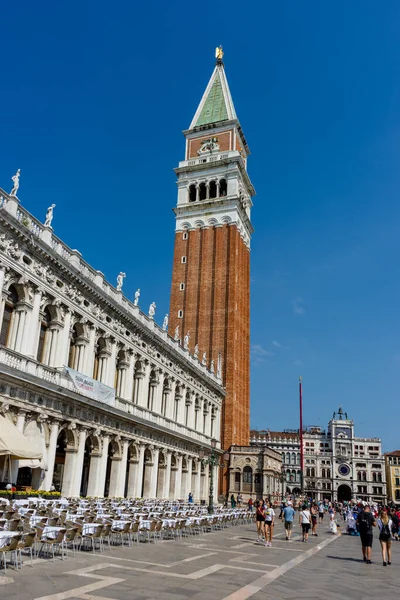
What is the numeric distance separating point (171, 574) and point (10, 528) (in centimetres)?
358

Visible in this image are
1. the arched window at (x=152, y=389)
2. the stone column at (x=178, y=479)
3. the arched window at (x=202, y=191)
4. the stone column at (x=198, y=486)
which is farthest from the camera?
the arched window at (x=202, y=191)

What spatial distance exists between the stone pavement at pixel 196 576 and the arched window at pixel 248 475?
4072cm

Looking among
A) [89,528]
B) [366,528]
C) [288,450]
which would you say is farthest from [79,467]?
[288,450]

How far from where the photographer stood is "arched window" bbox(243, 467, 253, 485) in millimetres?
56719

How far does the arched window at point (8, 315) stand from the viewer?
2452cm

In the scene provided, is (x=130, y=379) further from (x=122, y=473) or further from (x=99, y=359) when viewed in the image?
(x=122, y=473)

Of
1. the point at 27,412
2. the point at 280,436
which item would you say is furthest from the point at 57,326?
the point at 280,436

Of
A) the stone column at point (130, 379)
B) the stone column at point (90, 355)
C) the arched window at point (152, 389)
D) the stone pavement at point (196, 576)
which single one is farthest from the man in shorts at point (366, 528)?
the arched window at point (152, 389)

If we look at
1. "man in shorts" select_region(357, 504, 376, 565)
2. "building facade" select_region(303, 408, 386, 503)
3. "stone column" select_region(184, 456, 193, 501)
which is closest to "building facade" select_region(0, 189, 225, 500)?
"stone column" select_region(184, 456, 193, 501)

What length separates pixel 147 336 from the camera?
38.4 meters

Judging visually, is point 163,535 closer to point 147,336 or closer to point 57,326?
point 57,326

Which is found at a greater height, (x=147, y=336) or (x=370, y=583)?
(x=147, y=336)

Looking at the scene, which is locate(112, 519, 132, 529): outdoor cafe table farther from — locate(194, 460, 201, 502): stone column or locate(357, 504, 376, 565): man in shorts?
locate(194, 460, 201, 502): stone column

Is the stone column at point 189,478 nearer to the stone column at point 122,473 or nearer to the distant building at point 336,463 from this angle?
the stone column at point 122,473
